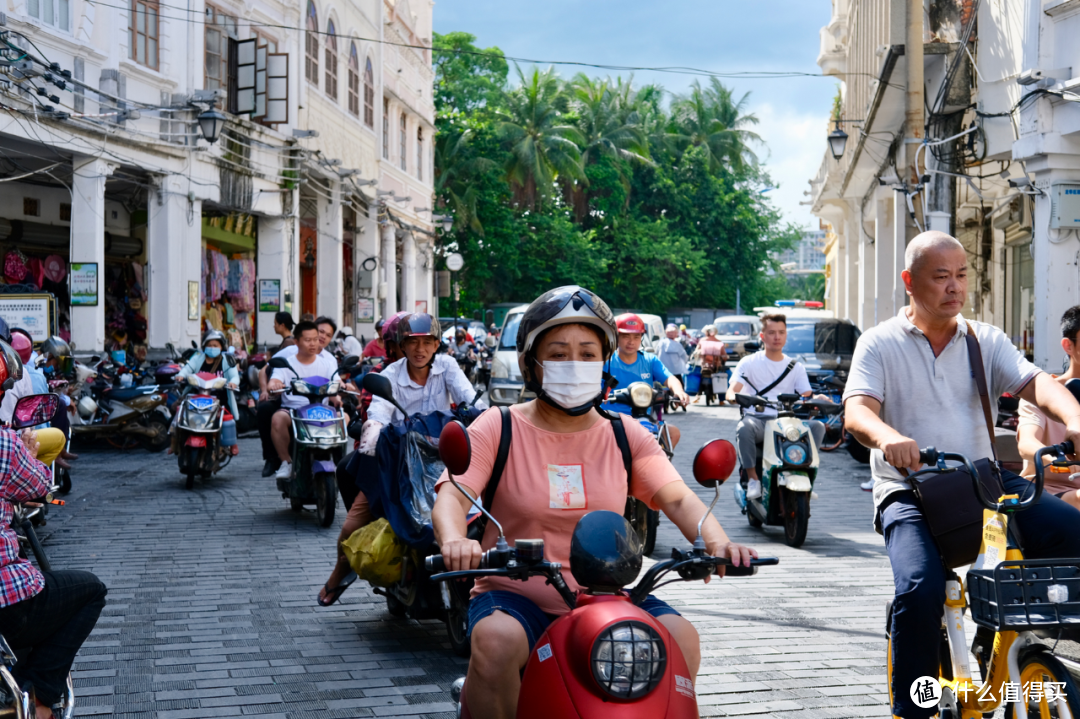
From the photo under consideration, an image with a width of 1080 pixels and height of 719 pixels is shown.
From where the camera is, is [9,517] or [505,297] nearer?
[9,517]

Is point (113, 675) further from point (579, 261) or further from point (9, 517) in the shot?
point (579, 261)

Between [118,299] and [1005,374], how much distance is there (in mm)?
20967

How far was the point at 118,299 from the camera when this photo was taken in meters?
22.4

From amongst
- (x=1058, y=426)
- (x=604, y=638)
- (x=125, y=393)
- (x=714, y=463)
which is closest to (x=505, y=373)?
(x=125, y=393)

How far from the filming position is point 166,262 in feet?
62.5

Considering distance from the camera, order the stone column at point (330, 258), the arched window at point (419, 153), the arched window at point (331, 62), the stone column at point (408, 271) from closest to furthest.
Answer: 1. the arched window at point (331, 62)
2. the stone column at point (330, 258)
3. the stone column at point (408, 271)
4. the arched window at point (419, 153)

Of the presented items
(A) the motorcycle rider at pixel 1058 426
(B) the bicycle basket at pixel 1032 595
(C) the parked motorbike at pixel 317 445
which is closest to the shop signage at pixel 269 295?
(C) the parked motorbike at pixel 317 445

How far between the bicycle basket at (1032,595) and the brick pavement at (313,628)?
165 centimetres

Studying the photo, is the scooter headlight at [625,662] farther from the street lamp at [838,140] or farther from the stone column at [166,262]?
the street lamp at [838,140]

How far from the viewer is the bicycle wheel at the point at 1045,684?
10.1 feet

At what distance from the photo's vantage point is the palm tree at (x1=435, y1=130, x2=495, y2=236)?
1679 inches

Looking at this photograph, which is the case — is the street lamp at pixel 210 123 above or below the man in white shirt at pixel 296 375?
above

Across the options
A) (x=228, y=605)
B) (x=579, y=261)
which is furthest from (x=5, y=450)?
(x=579, y=261)

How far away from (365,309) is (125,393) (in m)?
15.9
